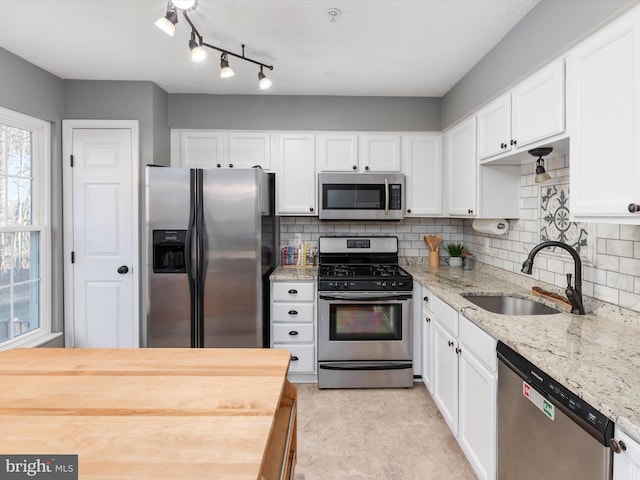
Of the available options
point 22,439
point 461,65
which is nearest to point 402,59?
point 461,65

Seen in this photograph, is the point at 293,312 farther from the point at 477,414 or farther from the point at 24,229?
the point at 24,229

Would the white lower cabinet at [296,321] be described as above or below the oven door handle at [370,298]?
below

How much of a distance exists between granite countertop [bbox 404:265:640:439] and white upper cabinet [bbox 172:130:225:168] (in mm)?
2361

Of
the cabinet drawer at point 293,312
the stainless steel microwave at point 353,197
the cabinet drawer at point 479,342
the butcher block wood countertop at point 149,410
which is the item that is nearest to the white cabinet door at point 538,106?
the cabinet drawer at point 479,342

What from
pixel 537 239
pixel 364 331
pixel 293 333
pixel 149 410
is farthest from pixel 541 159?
pixel 149 410

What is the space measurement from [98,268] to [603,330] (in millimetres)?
3462

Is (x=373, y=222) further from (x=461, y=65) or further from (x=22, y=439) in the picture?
(x=22, y=439)

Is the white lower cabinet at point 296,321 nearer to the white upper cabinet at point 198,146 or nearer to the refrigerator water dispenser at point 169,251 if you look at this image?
the refrigerator water dispenser at point 169,251

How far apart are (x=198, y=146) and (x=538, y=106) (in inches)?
106

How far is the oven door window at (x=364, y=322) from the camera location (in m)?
2.88

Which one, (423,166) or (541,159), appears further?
(423,166)

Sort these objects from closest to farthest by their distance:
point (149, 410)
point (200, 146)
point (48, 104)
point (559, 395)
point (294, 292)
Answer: point (149, 410)
point (559, 395)
point (48, 104)
point (294, 292)
point (200, 146)

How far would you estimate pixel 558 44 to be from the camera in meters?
1.69

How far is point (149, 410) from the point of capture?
2.87 ft
